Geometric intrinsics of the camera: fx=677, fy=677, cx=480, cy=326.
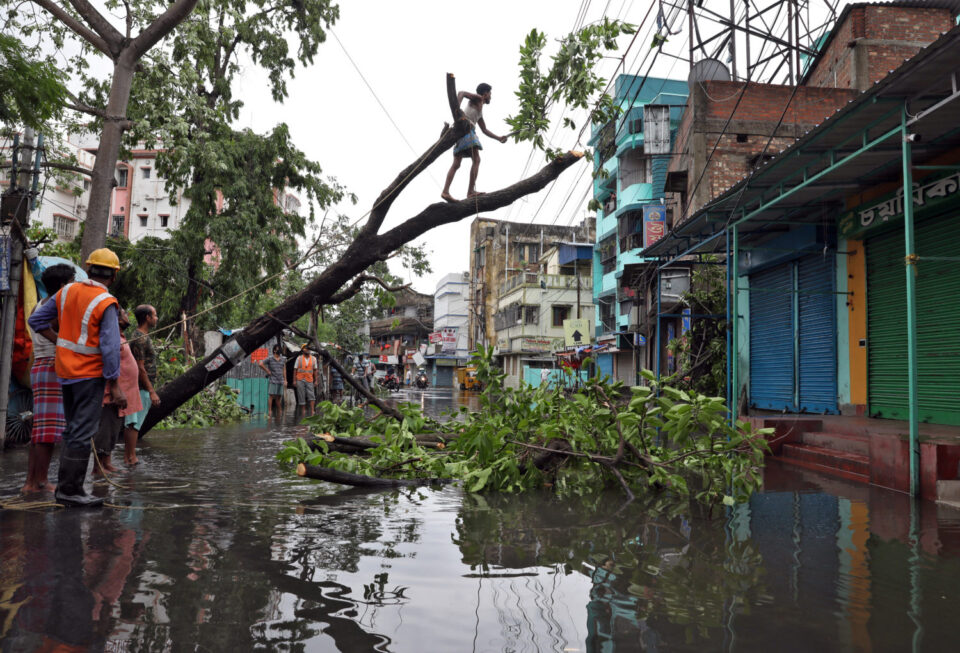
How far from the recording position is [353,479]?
20.6 feet

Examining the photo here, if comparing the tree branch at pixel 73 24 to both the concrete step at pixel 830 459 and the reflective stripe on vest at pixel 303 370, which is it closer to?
the reflective stripe on vest at pixel 303 370

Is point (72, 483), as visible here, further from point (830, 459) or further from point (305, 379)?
point (305, 379)

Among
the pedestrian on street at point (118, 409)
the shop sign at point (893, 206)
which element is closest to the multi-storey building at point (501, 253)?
the shop sign at point (893, 206)

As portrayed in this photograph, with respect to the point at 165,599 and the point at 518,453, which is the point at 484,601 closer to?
the point at 165,599

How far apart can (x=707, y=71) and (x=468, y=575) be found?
20896 mm

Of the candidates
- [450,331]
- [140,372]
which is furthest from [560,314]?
[140,372]

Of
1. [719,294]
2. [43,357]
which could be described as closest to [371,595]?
[43,357]

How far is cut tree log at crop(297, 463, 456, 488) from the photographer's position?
19.7 feet

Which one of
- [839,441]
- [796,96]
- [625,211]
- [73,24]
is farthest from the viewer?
[625,211]

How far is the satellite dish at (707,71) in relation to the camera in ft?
68.6

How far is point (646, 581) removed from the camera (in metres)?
3.59

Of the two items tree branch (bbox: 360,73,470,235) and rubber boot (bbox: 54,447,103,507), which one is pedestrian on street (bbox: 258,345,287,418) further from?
rubber boot (bbox: 54,447,103,507)

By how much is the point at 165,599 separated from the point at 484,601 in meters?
1.49

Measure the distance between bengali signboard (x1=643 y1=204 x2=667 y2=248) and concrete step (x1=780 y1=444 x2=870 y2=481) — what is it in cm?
1471
